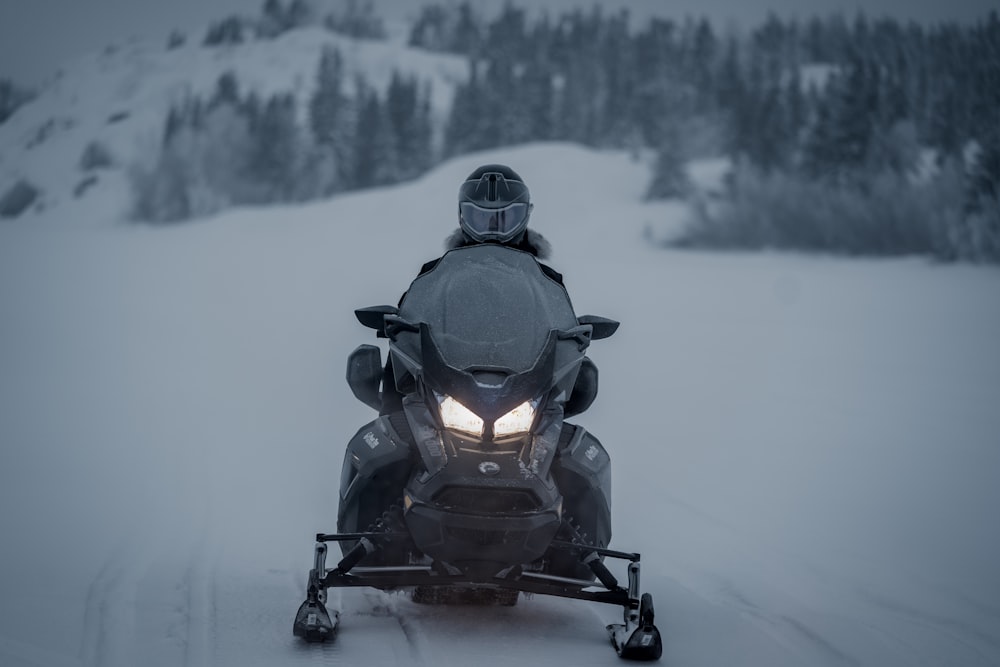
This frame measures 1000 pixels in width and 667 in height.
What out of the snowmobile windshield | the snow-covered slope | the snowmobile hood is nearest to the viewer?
the snowmobile hood

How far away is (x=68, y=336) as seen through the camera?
1380cm

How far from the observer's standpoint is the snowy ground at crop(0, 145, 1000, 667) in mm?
4410

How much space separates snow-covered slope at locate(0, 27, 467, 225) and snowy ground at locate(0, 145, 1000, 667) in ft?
175

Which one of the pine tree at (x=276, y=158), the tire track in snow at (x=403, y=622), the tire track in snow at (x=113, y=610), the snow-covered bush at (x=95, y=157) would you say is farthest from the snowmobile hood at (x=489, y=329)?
the snow-covered bush at (x=95, y=157)

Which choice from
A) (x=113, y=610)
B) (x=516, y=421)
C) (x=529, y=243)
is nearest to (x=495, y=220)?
(x=529, y=243)

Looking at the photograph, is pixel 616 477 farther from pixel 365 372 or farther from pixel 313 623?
pixel 313 623

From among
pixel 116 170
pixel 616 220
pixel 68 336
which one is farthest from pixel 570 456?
pixel 116 170

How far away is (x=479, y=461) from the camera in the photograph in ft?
12.9

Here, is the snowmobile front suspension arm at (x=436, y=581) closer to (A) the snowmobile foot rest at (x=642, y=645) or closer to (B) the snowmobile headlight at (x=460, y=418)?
(A) the snowmobile foot rest at (x=642, y=645)

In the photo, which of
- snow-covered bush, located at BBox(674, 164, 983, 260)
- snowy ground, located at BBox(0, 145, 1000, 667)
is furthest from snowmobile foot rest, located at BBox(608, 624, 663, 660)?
snow-covered bush, located at BBox(674, 164, 983, 260)

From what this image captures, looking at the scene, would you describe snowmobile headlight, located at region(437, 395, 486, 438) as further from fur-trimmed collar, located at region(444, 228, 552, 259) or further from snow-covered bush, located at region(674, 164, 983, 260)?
snow-covered bush, located at region(674, 164, 983, 260)

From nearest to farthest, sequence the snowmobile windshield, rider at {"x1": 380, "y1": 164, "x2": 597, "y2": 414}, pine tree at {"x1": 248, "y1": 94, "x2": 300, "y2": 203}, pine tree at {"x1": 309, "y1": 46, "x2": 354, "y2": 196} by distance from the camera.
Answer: the snowmobile windshield, rider at {"x1": 380, "y1": 164, "x2": 597, "y2": 414}, pine tree at {"x1": 309, "y1": 46, "x2": 354, "y2": 196}, pine tree at {"x1": 248, "y1": 94, "x2": 300, "y2": 203}

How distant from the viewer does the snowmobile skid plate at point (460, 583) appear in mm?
4102

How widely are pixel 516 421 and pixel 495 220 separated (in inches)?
54.2
